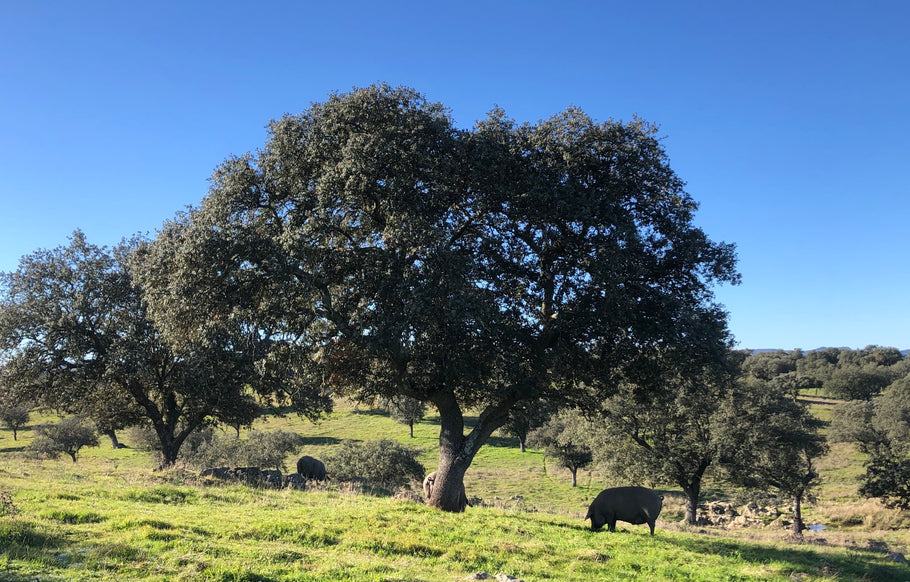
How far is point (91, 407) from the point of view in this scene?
29.9 meters

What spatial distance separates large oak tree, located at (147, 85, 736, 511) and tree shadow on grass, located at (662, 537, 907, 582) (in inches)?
224

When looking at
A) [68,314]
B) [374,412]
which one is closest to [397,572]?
[68,314]

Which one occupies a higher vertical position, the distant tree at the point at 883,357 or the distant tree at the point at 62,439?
the distant tree at the point at 883,357

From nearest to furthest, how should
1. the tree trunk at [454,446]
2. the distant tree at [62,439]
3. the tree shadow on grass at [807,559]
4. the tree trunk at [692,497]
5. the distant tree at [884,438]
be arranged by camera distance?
the tree shadow on grass at [807,559] < the tree trunk at [454,446] < the tree trunk at [692,497] < the distant tree at [884,438] < the distant tree at [62,439]

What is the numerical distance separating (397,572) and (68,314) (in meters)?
25.2

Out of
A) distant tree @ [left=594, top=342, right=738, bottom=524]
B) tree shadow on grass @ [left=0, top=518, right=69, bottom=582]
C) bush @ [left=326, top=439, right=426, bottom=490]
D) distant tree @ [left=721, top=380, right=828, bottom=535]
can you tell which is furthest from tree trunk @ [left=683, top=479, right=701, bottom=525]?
tree shadow on grass @ [left=0, top=518, right=69, bottom=582]

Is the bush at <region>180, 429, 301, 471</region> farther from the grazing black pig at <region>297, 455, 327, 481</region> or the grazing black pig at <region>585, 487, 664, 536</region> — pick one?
the grazing black pig at <region>585, 487, 664, 536</region>

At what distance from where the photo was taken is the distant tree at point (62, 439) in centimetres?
6166

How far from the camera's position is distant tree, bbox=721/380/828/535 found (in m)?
32.3

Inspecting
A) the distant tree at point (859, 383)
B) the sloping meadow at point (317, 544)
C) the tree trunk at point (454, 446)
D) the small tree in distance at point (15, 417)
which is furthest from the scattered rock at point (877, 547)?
the small tree in distance at point (15, 417)

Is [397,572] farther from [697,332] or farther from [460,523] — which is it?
[697,332]

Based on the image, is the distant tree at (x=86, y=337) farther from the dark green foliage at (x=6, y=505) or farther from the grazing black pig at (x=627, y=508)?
the grazing black pig at (x=627, y=508)

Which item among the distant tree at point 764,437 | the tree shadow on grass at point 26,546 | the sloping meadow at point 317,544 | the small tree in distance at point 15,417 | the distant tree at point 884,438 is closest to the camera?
the tree shadow on grass at point 26,546

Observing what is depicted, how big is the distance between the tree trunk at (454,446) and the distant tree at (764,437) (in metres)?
21.1
